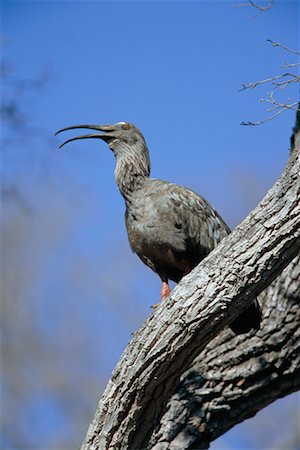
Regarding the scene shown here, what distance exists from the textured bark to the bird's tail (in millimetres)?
1073

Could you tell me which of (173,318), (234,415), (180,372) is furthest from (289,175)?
(234,415)

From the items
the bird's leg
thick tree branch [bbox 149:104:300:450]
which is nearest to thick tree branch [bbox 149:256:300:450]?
thick tree branch [bbox 149:104:300:450]

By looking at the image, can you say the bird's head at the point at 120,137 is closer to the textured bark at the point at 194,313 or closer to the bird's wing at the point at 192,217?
the bird's wing at the point at 192,217

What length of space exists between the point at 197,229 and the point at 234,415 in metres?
1.43

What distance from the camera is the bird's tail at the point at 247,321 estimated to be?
19.6 ft

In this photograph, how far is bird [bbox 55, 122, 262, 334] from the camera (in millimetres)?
6074

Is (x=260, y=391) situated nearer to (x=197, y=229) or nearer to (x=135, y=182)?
(x=197, y=229)

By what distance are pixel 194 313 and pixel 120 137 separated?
236 cm

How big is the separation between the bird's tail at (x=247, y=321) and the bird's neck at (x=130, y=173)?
1.24 meters

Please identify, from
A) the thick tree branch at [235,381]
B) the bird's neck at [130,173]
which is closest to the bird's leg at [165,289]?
the thick tree branch at [235,381]

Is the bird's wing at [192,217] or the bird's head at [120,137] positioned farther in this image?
the bird's head at [120,137]

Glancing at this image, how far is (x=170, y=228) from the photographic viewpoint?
609 centimetres

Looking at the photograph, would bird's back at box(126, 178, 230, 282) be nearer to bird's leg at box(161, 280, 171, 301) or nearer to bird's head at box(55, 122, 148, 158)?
bird's leg at box(161, 280, 171, 301)

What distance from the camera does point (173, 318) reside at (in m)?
4.82
